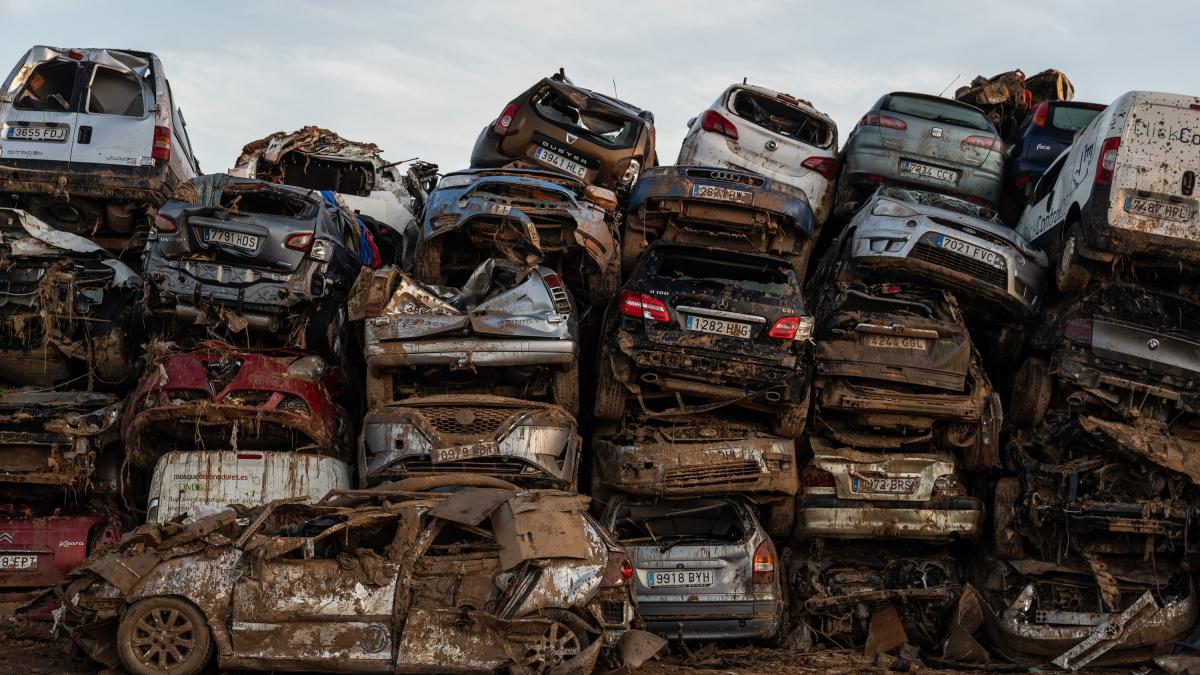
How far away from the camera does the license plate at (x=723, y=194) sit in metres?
13.3

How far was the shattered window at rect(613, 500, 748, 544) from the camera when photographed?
10898 mm

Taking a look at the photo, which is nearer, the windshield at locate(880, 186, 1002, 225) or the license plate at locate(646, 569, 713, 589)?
the license plate at locate(646, 569, 713, 589)

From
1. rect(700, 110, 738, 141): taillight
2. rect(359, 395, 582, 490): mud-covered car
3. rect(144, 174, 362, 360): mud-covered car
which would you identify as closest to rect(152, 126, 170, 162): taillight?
rect(144, 174, 362, 360): mud-covered car

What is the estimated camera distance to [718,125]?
15922 mm

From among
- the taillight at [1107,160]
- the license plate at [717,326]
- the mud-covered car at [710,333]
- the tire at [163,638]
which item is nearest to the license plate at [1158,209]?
the taillight at [1107,160]

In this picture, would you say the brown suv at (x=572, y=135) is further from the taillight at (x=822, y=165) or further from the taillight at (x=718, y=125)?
the taillight at (x=822, y=165)

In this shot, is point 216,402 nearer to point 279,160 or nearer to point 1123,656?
point 279,160

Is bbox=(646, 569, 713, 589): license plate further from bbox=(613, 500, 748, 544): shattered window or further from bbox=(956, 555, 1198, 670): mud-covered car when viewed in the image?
bbox=(956, 555, 1198, 670): mud-covered car

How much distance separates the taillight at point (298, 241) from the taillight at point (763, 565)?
5.09 metres

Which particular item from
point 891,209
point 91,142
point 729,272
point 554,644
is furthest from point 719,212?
point 91,142

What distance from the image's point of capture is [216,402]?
1087 cm

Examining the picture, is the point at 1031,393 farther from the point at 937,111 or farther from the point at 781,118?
the point at 781,118

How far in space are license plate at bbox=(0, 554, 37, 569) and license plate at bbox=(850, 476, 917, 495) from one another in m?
7.23

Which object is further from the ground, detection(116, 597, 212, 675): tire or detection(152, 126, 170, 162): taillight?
detection(152, 126, 170, 162): taillight
